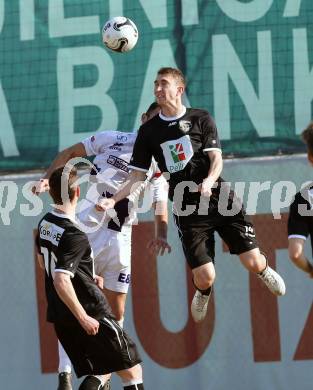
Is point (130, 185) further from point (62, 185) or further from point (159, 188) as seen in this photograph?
point (62, 185)

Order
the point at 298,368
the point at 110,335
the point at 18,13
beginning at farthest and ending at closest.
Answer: the point at 18,13, the point at 298,368, the point at 110,335

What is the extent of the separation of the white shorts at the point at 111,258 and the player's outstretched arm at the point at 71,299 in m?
2.16

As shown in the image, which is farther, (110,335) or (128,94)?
(128,94)

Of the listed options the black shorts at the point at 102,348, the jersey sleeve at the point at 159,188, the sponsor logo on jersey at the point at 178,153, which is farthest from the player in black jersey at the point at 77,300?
the jersey sleeve at the point at 159,188

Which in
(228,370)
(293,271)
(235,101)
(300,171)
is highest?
(235,101)

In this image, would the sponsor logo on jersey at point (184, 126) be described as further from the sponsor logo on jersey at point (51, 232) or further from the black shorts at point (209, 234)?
the sponsor logo on jersey at point (51, 232)

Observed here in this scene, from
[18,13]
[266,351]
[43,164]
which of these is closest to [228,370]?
[266,351]

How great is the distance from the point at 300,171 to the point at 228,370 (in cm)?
199

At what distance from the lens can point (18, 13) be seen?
405 inches

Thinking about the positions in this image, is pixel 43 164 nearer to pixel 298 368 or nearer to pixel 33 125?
pixel 33 125

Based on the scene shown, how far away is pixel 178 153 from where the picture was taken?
828cm

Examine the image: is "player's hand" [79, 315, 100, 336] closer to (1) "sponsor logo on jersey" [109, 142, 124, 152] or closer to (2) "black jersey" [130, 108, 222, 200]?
(2) "black jersey" [130, 108, 222, 200]

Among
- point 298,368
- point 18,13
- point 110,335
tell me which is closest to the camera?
point 110,335

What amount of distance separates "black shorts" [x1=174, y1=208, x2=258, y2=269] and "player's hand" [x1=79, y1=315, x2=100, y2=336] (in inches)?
65.8
